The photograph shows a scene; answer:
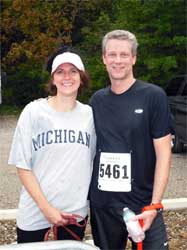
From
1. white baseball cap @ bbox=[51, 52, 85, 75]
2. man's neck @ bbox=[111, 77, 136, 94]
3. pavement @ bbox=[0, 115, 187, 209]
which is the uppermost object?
white baseball cap @ bbox=[51, 52, 85, 75]

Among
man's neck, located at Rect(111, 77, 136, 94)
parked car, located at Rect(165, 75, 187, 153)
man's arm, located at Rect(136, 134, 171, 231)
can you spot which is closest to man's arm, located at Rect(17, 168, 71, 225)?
man's arm, located at Rect(136, 134, 171, 231)

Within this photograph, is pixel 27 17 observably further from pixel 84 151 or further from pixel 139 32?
pixel 84 151

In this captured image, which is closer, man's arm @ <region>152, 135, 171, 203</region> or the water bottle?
the water bottle

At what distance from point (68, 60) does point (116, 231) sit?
3.52ft

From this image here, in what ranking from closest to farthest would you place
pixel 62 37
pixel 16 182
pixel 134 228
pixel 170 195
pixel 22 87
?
pixel 134 228, pixel 170 195, pixel 16 182, pixel 62 37, pixel 22 87

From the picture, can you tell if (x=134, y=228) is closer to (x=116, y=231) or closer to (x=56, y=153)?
(x=116, y=231)

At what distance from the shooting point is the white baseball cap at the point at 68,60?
3.14 metres

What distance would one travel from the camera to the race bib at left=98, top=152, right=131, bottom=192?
3.20 metres

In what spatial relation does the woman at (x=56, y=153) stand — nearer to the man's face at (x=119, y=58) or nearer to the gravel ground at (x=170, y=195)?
the man's face at (x=119, y=58)

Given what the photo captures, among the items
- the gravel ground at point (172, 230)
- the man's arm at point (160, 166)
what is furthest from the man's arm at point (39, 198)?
the gravel ground at point (172, 230)

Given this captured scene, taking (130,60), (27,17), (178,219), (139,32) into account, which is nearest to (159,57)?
(139,32)

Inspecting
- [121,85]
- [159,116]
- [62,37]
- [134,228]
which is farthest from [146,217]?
[62,37]

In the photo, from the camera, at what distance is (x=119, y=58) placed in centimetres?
314

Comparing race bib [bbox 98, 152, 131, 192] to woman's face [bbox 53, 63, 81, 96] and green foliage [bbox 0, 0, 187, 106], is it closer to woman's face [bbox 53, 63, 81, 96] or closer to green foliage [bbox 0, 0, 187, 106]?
woman's face [bbox 53, 63, 81, 96]
